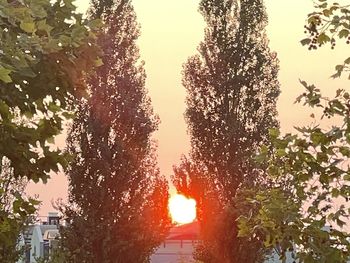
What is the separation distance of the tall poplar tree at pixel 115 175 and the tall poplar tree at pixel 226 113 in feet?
7.04

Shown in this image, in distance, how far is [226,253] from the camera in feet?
115

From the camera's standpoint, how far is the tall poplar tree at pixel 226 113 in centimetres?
3556

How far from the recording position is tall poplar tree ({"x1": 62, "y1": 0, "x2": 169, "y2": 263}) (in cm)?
3569

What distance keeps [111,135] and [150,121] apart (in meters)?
2.22

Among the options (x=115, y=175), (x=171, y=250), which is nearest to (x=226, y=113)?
(x=115, y=175)

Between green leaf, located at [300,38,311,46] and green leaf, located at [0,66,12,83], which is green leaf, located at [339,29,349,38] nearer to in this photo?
green leaf, located at [300,38,311,46]

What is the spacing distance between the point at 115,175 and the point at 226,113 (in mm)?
6108

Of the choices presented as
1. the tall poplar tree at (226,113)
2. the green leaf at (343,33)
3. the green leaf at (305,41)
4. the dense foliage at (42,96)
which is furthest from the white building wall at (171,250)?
the green leaf at (343,33)

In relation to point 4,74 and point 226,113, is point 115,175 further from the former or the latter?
point 4,74

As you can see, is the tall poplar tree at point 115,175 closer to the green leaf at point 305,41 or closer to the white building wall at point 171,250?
the green leaf at point 305,41

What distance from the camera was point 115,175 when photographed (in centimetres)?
3662

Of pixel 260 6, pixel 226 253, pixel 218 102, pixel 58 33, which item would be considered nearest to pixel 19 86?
pixel 58 33

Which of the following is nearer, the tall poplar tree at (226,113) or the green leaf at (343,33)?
the green leaf at (343,33)

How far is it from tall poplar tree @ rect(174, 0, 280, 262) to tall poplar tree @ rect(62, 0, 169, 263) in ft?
7.04
